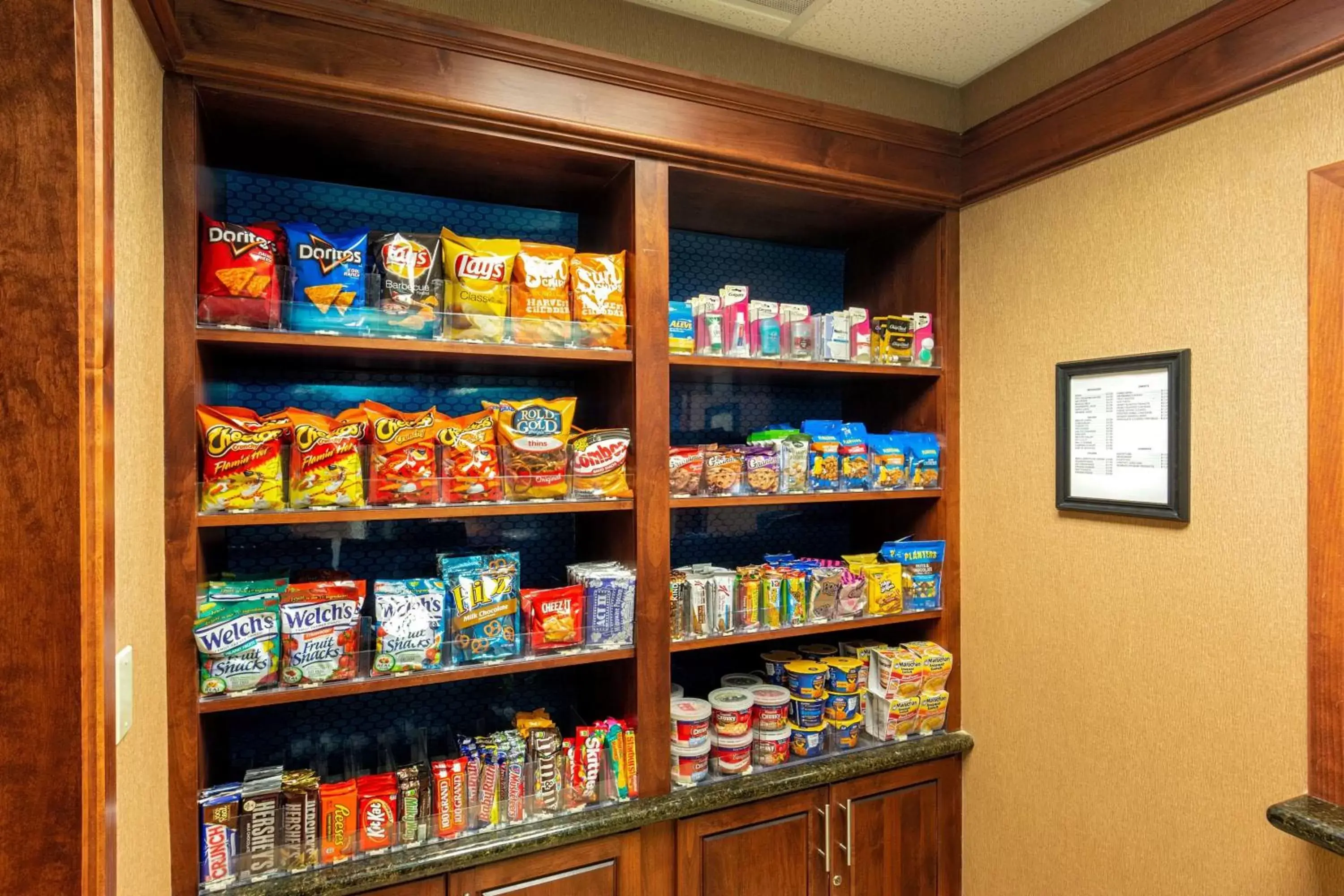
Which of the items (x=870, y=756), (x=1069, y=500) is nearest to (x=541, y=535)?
(x=870, y=756)

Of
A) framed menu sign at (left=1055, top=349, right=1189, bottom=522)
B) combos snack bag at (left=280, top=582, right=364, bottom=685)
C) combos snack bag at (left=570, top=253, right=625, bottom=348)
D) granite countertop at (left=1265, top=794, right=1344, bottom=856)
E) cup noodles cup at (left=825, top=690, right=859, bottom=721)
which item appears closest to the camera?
granite countertop at (left=1265, top=794, right=1344, bottom=856)

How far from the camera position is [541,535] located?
2246 millimetres

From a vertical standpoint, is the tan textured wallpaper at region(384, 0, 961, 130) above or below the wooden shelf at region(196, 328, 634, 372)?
above

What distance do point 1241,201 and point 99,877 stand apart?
251 centimetres

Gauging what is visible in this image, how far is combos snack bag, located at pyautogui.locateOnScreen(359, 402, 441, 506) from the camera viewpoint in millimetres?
1727

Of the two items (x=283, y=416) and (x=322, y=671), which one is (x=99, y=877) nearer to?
(x=322, y=671)

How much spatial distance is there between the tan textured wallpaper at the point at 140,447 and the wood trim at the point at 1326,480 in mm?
2288

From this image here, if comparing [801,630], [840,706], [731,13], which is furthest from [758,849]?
[731,13]

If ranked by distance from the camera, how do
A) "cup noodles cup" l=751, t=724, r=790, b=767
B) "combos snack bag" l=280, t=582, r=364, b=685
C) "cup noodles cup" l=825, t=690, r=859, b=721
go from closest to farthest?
"combos snack bag" l=280, t=582, r=364, b=685 < "cup noodles cup" l=751, t=724, r=790, b=767 < "cup noodles cup" l=825, t=690, r=859, b=721

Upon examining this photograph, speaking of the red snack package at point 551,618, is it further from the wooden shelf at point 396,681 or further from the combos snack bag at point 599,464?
the combos snack bag at point 599,464

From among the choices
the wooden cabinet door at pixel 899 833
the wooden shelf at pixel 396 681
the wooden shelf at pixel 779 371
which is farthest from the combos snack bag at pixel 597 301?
the wooden cabinet door at pixel 899 833

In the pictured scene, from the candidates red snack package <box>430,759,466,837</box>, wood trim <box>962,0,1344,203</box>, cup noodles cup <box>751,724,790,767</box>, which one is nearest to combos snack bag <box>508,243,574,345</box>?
red snack package <box>430,759,466,837</box>

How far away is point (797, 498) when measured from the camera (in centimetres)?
217

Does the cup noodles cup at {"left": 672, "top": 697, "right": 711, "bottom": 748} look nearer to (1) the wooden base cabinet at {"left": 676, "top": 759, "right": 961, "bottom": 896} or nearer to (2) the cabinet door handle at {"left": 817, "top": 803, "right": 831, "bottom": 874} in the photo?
(1) the wooden base cabinet at {"left": 676, "top": 759, "right": 961, "bottom": 896}
